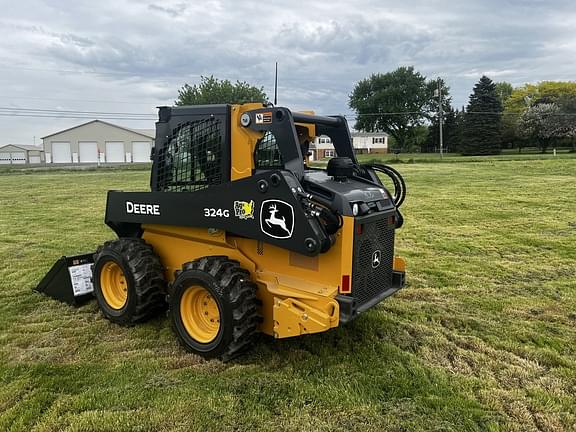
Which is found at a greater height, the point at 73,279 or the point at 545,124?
the point at 545,124

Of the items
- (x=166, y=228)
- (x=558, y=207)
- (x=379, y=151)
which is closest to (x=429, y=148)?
(x=379, y=151)

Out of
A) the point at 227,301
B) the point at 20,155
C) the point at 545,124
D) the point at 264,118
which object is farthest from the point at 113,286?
the point at 20,155

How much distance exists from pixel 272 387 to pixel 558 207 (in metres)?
11.0

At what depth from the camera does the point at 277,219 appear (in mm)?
3795

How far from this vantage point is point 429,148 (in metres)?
70.6

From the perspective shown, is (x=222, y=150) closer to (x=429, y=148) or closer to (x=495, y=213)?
(x=495, y=213)

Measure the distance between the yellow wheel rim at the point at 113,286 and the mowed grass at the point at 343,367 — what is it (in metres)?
0.23

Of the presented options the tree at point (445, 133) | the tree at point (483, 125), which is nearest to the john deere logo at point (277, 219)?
the tree at point (483, 125)

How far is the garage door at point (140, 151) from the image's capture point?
214 ft

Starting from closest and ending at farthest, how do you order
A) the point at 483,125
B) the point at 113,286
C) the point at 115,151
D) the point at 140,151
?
1. the point at 113,286
2. the point at 483,125
3. the point at 115,151
4. the point at 140,151

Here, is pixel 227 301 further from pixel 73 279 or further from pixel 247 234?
pixel 73 279

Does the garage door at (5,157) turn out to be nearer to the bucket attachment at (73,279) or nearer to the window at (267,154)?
the bucket attachment at (73,279)

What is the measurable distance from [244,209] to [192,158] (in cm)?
94

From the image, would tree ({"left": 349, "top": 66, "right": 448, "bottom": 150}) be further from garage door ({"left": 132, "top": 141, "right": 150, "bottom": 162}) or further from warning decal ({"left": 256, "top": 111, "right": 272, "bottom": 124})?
warning decal ({"left": 256, "top": 111, "right": 272, "bottom": 124})
